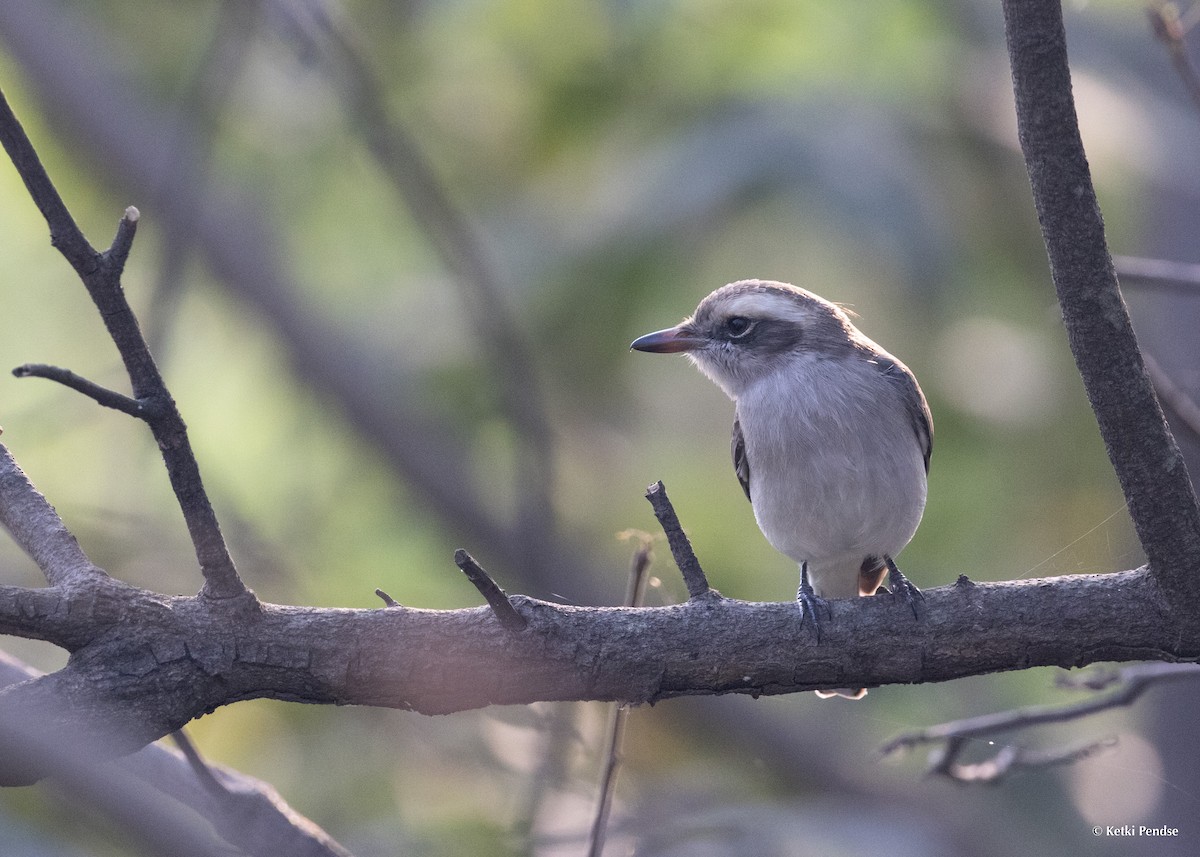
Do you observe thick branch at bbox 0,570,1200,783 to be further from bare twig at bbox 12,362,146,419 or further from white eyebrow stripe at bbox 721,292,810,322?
white eyebrow stripe at bbox 721,292,810,322

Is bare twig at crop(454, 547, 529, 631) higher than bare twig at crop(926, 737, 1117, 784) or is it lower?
higher

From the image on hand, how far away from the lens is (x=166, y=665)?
9.10ft

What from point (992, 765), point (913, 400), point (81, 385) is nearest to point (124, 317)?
point (81, 385)

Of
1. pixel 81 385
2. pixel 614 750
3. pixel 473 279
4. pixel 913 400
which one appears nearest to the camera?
pixel 81 385

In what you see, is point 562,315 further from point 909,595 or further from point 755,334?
point 909,595

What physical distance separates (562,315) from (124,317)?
5.52 m

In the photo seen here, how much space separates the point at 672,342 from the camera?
4.98 metres

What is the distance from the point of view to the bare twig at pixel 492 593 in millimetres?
2527

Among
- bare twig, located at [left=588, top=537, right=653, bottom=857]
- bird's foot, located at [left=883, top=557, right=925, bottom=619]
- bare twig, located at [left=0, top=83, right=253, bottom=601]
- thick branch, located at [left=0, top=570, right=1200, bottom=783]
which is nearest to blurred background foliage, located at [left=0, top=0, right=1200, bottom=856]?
bare twig, located at [left=588, top=537, right=653, bottom=857]

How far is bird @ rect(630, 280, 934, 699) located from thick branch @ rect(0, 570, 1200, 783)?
2.52 feet

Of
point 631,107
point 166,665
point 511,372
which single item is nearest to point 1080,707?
point 166,665

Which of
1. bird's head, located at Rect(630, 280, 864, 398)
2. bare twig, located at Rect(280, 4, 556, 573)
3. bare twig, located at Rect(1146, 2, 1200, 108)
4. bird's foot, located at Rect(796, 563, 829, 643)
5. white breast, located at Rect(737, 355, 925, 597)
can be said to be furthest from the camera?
bare twig, located at Rect(280, 4, 556, 573)

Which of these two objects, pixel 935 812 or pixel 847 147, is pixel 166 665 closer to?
pixel 847 147

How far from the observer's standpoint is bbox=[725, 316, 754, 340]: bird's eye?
4.90 m
